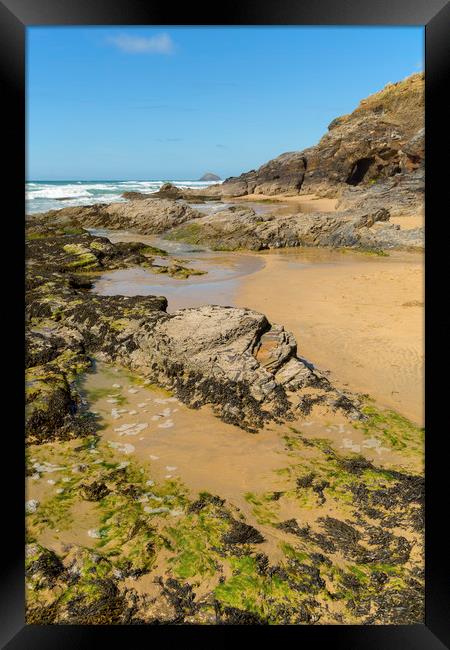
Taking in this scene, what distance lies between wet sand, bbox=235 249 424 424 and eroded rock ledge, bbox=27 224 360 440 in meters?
1.24

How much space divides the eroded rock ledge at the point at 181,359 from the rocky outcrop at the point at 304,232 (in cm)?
1376

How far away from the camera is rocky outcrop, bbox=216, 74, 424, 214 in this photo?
1635 inches

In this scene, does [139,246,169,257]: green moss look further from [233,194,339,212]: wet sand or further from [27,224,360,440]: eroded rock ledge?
[233,194,339,212]: wet sand

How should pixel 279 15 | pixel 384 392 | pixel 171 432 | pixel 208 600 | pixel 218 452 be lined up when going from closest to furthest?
pixel 279 15, pixel 208 600, pixel 218 452, pixel 171 432, pixel 384 392

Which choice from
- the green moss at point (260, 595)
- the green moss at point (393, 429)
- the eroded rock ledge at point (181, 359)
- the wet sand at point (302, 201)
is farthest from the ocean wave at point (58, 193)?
the green moss at point (260, 595)

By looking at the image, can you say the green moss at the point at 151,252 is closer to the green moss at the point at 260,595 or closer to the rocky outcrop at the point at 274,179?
the green moss at the point at 260,595

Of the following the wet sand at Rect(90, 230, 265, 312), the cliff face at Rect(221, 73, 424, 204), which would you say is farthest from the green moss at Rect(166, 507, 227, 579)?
the cliff face at Rect(221, 73, 424, 204)

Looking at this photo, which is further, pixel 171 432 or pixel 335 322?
pixel 335 322

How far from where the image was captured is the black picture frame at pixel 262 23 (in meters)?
2.08

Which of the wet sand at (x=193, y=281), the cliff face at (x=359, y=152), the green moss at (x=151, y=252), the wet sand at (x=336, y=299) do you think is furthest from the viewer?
the cliff face at (x=359, y=152)

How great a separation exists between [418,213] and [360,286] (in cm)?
1299
